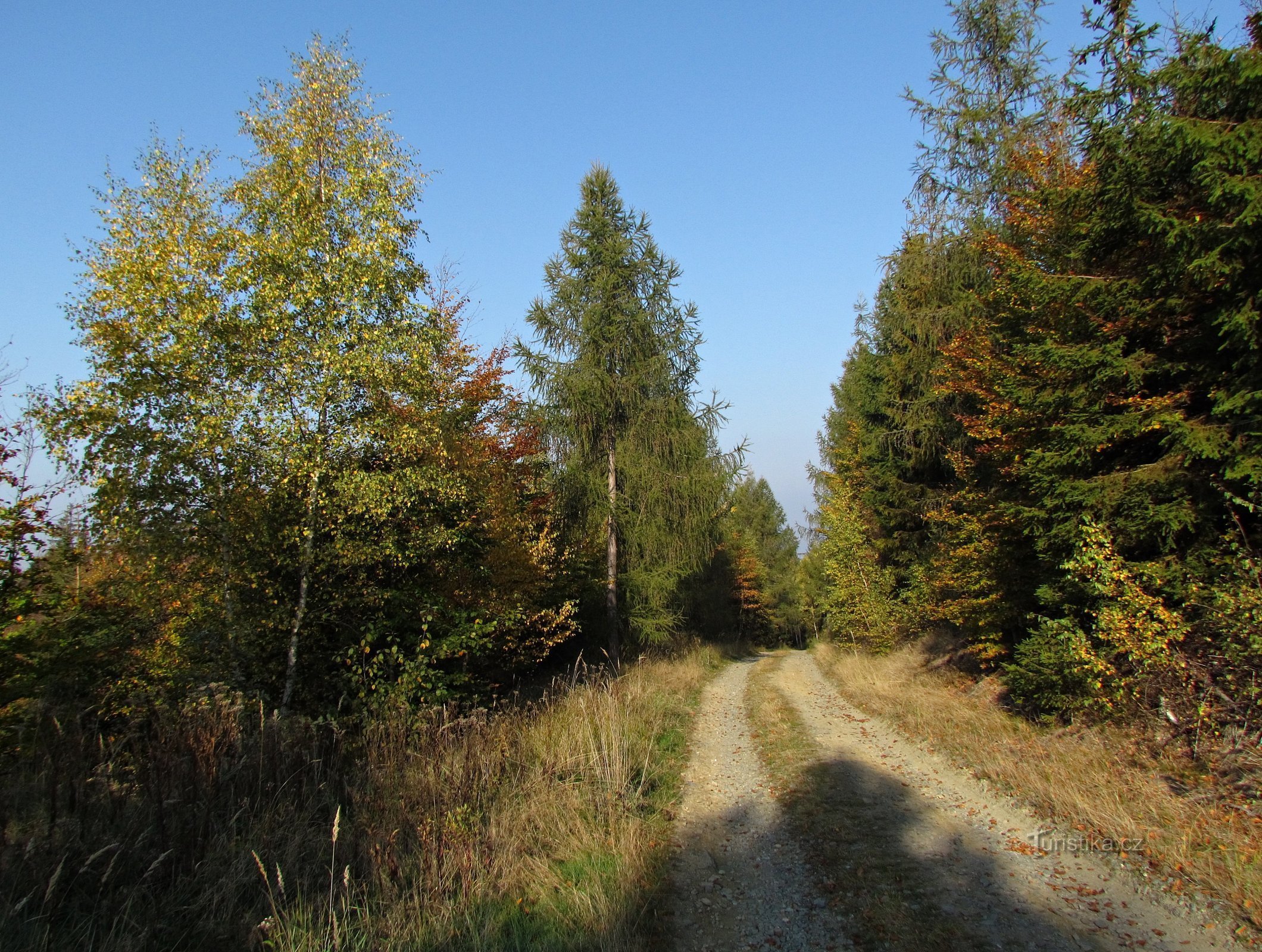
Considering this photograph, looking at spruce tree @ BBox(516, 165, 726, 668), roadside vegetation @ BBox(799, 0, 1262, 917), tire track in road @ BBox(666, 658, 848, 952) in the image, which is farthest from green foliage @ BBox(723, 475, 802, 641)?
tire track in road @ BBox(666, 658, 848, 952)

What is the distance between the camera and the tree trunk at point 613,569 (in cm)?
1752

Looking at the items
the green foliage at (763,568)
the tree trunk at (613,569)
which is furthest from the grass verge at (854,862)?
the green foliage at (763,568)

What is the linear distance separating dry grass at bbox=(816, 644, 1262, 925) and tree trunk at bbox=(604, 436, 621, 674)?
864cm

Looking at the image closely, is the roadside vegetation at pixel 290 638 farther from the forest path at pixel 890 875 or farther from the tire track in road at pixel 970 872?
the tire track in road at pixel 970 872

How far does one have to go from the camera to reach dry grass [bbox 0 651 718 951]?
3844mm

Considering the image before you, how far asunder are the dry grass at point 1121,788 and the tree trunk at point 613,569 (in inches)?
340

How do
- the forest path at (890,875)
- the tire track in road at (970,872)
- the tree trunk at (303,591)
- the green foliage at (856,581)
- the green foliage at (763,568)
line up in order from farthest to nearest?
the green foliage at (763,568)
the green foliage at (856,581)
the tree trunk at (303,591)
the forest path at (890,875)
the tire track in road at (970,872)

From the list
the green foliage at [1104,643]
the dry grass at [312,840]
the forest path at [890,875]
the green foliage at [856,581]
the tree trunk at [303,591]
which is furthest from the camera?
the green foliage at [856,581]

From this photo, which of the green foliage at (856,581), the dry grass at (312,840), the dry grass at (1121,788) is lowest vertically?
the dry grass at (1121,788)

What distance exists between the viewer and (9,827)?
401 centimetres

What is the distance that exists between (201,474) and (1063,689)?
11.1m

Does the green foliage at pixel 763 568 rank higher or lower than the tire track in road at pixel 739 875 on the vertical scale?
higher

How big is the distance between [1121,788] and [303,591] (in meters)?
9.15

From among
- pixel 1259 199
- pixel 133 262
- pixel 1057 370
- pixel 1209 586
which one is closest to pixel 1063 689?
pixel 1209 586
